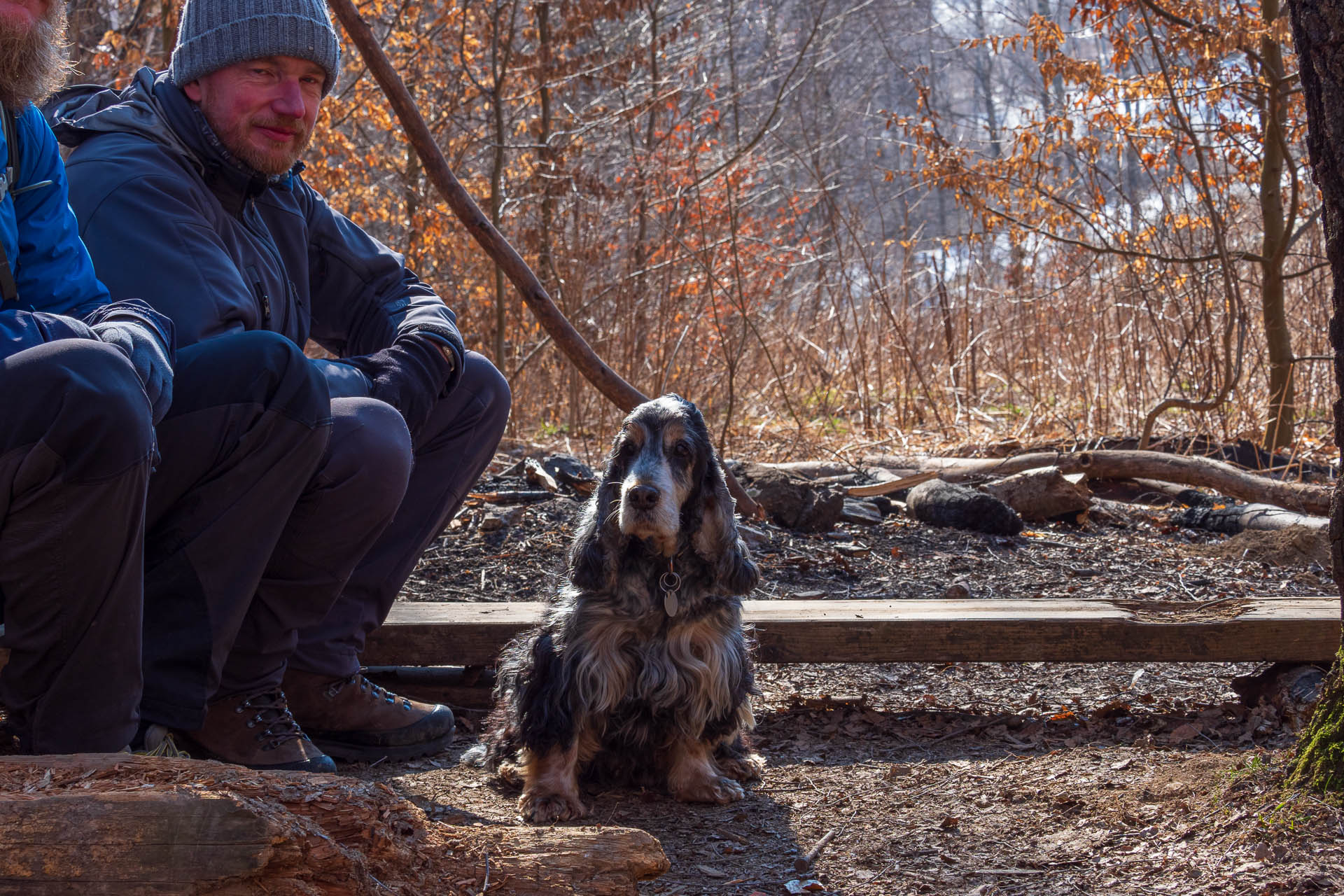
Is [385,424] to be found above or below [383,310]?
below

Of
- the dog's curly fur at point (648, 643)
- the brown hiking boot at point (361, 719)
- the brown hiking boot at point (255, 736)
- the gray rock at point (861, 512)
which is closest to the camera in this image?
the brown hiking boot at point (255, 736)

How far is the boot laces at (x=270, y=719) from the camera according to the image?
9.47 feet

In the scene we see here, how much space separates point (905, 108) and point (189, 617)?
41298 millimetres

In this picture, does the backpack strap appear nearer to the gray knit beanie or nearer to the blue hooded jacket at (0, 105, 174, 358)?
the blue hooded jacket at (0, 105, 174, 358)

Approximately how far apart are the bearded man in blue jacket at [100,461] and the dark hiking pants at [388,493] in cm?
20

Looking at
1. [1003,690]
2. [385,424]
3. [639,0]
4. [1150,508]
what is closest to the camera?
[385,424]

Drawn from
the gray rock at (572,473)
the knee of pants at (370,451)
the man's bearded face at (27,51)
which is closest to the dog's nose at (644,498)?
the knee of pants at (370,451)

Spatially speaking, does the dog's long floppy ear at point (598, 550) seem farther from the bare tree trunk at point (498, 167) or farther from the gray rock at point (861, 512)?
the bare tree trunk at point (498, 167)

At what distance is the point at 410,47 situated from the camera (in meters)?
11.1

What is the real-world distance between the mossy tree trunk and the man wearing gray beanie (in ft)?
7.41

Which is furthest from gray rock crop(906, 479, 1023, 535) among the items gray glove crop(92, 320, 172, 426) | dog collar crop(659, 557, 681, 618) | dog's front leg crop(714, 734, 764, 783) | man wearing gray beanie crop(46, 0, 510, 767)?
gray glove crop(92, 320, 172, 426)

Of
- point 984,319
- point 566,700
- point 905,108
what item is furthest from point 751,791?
point 905,108

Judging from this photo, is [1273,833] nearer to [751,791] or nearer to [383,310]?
[751,791]

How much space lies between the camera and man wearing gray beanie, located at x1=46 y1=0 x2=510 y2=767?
2.86m
